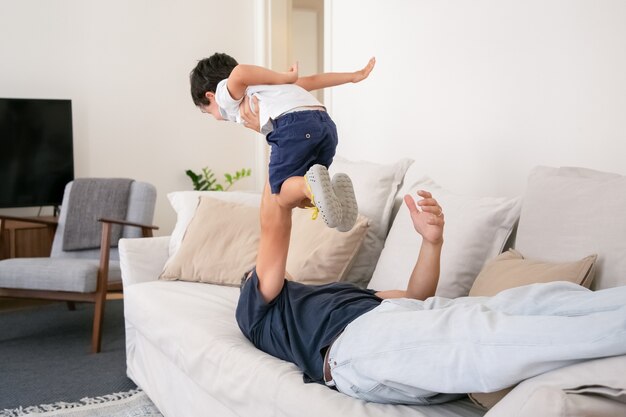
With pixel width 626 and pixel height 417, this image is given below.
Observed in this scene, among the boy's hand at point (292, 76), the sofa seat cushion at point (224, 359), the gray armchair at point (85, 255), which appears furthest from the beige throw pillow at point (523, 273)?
the gray armchair at point (85, 255)

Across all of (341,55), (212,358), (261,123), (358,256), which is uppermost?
(341,55)

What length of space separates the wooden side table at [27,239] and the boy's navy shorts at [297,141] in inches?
98.8

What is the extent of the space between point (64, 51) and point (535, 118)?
3.60m

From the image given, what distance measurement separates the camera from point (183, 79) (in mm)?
5629

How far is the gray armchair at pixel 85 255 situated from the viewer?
3621 mm

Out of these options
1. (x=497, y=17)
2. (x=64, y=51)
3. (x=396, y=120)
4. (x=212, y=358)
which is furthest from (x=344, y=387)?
(x=64, y=51)

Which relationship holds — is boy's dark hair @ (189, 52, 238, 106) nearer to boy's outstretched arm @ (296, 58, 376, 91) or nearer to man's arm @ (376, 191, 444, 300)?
boy's outstretched arm @ (296, 58, 376, 91)

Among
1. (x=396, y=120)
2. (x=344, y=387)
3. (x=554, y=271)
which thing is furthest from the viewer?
(x=396, y=120)

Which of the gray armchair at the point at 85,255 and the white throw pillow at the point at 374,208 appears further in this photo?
the gray armchair at the point at 85,255

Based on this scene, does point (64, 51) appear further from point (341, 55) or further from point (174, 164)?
point (341, 55)

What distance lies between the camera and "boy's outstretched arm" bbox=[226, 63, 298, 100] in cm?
242

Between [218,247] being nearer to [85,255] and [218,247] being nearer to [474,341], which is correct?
[85,255]

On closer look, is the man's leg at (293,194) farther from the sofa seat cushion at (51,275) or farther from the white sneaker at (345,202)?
the sofa seat cushion at (51,275)

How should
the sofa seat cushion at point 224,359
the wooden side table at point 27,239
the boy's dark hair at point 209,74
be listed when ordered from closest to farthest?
the sofa seat cushion at point 224,359 < the boy's dark hair at point 209,74 < the wooden side table at point 27,239
